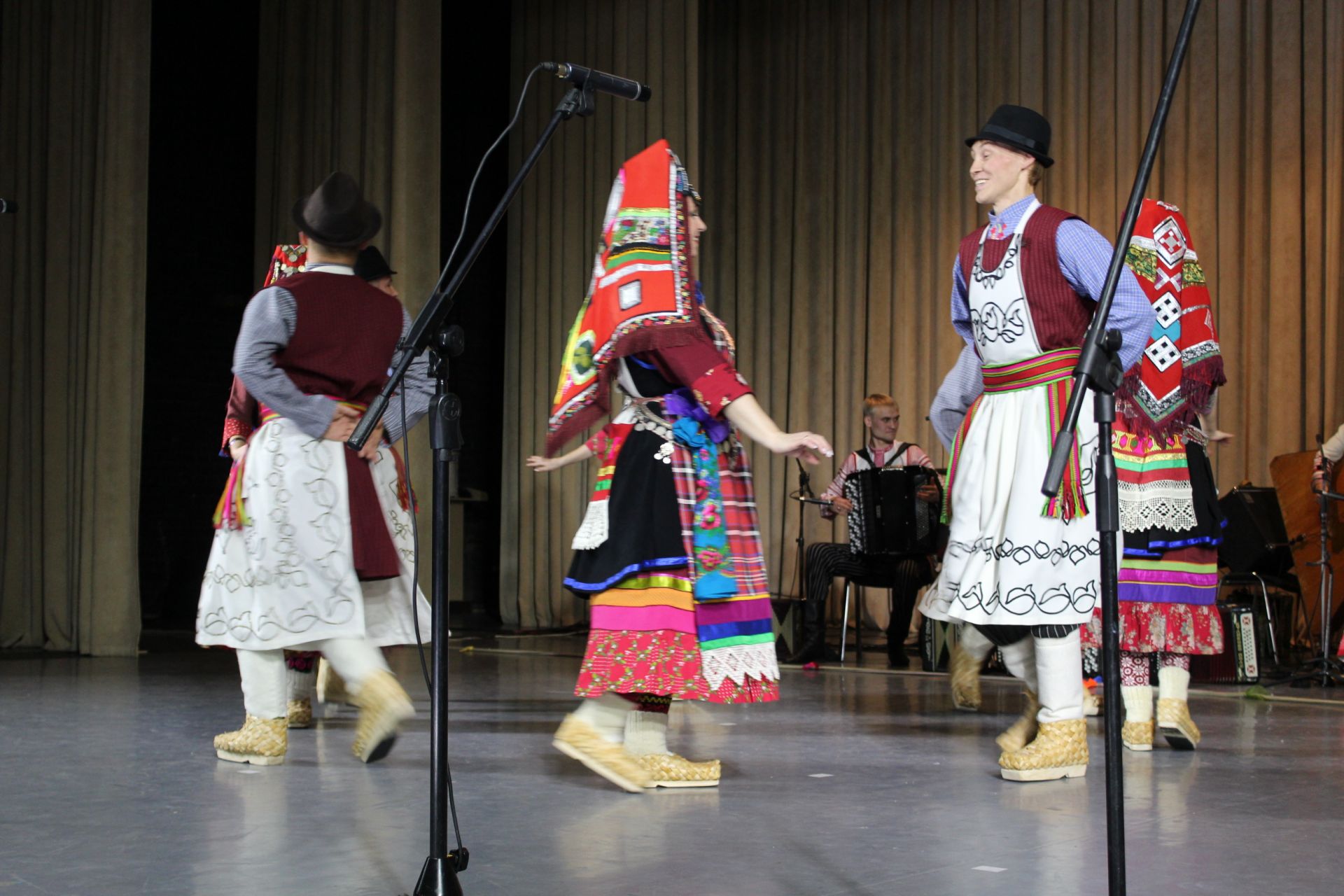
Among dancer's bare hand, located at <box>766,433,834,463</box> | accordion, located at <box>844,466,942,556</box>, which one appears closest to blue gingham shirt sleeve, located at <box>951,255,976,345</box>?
dancer's bare hand, located at <box>766,433,834,463</box>

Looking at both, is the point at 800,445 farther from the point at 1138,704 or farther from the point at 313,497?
the point at 1138,704

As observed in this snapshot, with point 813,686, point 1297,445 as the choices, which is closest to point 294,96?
point 813,686

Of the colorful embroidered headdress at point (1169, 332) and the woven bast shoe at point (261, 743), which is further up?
the colorful embroidered headdress at point (1169, 332)

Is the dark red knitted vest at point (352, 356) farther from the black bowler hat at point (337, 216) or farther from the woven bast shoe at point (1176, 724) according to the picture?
the woven bast shoe at point (1176, 724)

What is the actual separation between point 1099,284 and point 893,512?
3.66 m

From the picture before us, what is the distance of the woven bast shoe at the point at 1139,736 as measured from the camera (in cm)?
386

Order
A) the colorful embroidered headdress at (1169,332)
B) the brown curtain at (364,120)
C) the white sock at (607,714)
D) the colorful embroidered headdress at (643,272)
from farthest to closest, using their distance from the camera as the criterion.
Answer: the brown curtain at (364,120)
the colorful embroidered headdress at (1169,332)
the white sock at (607,714)
the colorful embroidered headdress at (643,272)

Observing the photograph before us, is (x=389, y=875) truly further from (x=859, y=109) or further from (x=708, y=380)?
(x=859, y=109)

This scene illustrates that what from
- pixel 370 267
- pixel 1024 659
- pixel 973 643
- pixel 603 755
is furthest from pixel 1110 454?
pixel 370 267

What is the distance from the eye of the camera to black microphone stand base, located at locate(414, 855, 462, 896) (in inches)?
81.3

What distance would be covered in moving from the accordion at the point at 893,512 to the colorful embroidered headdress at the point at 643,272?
3714 millimetres

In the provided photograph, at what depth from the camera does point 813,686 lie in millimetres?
5652

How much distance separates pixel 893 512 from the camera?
6805 mm

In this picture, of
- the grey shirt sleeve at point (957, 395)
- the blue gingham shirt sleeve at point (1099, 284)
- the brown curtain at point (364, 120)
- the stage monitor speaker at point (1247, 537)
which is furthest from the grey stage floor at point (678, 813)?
the brown curtain at point (364, 120)
